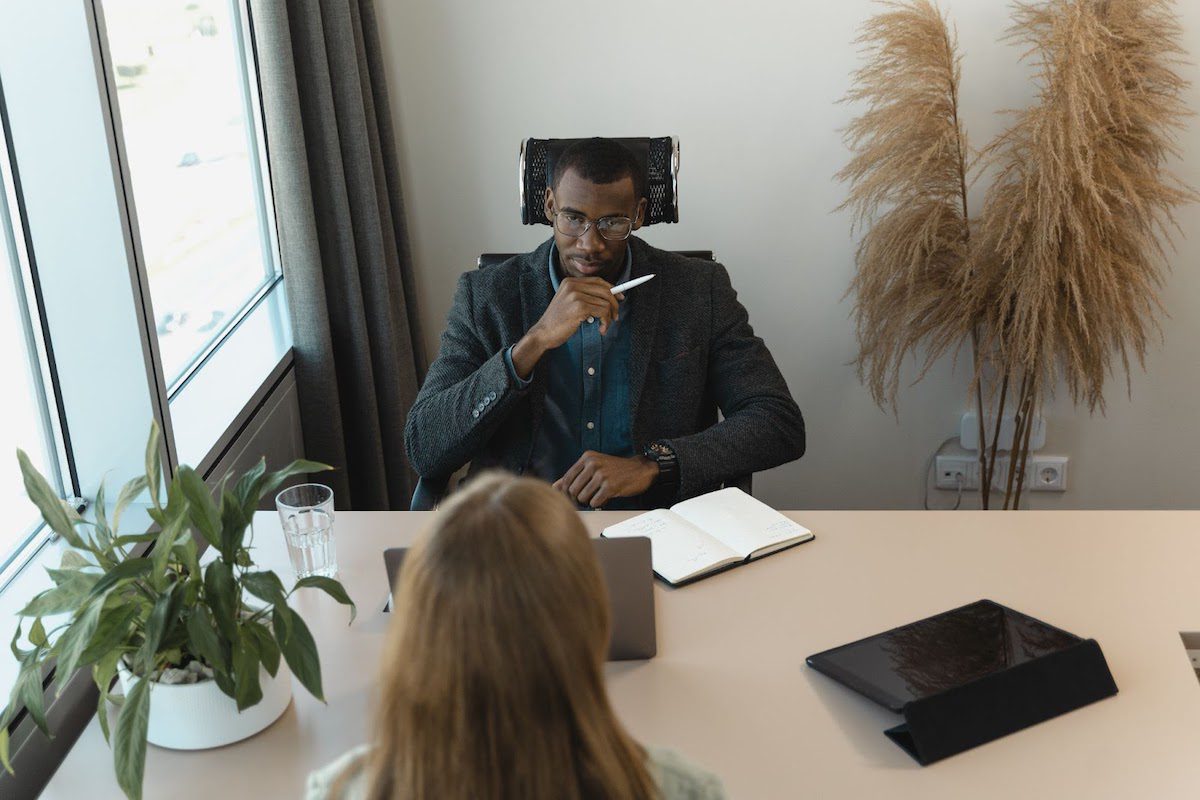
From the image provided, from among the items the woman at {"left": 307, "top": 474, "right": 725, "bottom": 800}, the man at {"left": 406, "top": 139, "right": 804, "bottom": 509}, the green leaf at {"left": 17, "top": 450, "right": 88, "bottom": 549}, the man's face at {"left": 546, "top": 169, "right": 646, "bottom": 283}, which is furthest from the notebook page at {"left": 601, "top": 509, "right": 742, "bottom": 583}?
the woman at {"left": 307, "top": 474, "right": 725, "bottom": 800}

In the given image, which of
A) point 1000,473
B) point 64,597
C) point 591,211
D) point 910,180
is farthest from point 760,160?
point 64,597

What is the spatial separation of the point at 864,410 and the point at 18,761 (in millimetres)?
2221

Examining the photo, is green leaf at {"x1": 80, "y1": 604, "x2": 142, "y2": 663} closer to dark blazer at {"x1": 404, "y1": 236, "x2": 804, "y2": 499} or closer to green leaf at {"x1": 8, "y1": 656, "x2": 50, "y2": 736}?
green leaf at {"x1": 8, "y1": 656, "x2": 50, "y2": 736}

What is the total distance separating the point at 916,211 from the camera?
8.66 ft

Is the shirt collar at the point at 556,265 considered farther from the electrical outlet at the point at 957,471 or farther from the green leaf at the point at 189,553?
the electrical outlet at the point at 957,471

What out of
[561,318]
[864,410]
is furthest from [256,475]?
[864,410]

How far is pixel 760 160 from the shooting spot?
2.92m

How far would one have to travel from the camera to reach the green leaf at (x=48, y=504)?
4.34ft

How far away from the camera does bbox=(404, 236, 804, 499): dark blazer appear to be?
2.13 meters

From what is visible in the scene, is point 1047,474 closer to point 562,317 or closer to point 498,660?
point 562,317

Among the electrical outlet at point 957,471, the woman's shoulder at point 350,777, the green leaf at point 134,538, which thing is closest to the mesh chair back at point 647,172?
the green leaf at point 134,538

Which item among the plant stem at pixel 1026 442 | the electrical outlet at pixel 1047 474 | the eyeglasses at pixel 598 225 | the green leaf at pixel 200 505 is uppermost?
the eyeglasses at pixel 598 225

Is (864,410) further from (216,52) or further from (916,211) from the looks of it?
(216,52)

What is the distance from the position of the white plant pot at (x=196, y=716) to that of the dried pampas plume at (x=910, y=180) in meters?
1.78
